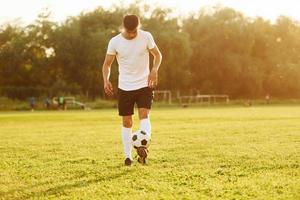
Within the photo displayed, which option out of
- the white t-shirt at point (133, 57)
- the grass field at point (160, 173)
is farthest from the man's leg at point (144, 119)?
the grass field at point (160, 173)

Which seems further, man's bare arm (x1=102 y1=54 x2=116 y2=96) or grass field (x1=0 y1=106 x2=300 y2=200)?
man's bare arm (x1=102 y1=54 x2=116 y2=96)

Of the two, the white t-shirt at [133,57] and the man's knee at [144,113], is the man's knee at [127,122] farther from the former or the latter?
the white t-shirt at [133,57]

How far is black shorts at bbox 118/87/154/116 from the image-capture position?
7.88 metres

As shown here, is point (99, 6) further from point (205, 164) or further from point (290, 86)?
point (205, 164)

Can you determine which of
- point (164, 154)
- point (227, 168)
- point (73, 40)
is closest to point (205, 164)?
point (227, 168)

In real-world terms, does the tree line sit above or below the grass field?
above

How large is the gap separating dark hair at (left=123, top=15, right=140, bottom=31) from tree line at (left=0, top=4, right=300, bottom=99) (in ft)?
174

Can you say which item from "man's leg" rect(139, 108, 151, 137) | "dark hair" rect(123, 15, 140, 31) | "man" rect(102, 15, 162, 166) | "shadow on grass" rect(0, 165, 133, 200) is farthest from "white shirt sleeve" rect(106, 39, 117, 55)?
"shadow on grass" rect(0, 165, 133, 200)

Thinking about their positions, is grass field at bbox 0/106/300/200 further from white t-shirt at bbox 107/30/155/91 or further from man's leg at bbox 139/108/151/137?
white t-shirt at bbox 107/30/155/91

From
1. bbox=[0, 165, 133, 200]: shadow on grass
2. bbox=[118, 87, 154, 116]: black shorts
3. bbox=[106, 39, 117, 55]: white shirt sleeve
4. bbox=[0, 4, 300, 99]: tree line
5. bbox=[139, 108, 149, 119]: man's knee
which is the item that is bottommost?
bbox=[0, 165, 133, 200]: shadow on grass

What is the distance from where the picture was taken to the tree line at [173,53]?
6438 cm

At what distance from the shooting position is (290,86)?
70312mm

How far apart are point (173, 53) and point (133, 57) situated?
58644mm

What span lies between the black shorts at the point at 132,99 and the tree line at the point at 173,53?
5248cm
